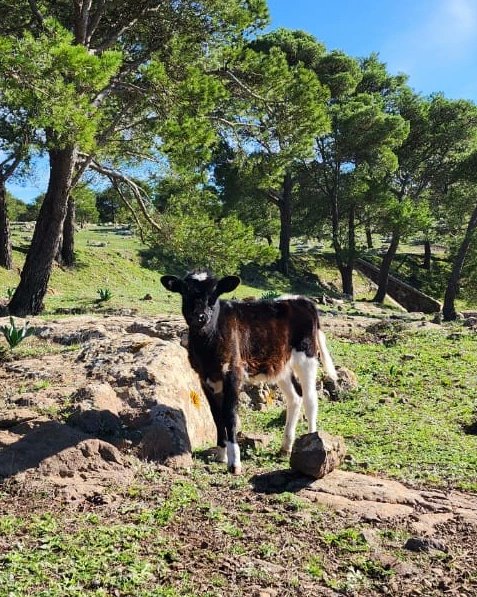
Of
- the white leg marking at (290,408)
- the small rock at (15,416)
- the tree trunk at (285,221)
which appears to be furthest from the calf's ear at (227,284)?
the tree trunk at (285,221)

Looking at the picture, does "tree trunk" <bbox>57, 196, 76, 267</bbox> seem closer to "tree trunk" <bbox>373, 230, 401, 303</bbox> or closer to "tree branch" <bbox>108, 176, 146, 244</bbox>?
"tree branch" <bbox>108, 176, 146, 244</bbox>

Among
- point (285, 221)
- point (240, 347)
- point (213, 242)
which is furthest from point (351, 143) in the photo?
point (240, 347)

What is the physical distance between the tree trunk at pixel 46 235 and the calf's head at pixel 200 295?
315 inches

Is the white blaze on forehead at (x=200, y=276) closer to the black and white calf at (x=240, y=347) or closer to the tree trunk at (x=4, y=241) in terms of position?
the black and white calf at (x=240, y=347)

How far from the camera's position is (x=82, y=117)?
9.41m

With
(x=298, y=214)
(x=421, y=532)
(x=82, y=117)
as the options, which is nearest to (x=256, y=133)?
(x=82, y=117)

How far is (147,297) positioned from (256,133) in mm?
6758

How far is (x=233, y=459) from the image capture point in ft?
18.9

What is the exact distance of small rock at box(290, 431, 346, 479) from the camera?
213 inches

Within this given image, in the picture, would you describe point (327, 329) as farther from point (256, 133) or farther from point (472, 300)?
point (472, 300)

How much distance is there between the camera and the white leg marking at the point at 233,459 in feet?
18.7

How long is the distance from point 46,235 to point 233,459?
915cm

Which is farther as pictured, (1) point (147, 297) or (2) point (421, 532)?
(1) point (147, 297)

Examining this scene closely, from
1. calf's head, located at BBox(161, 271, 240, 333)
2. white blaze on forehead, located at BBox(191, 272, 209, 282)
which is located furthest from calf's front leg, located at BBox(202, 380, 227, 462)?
white blaze on forehead, located at BBox(191, 272, 209, 282)
